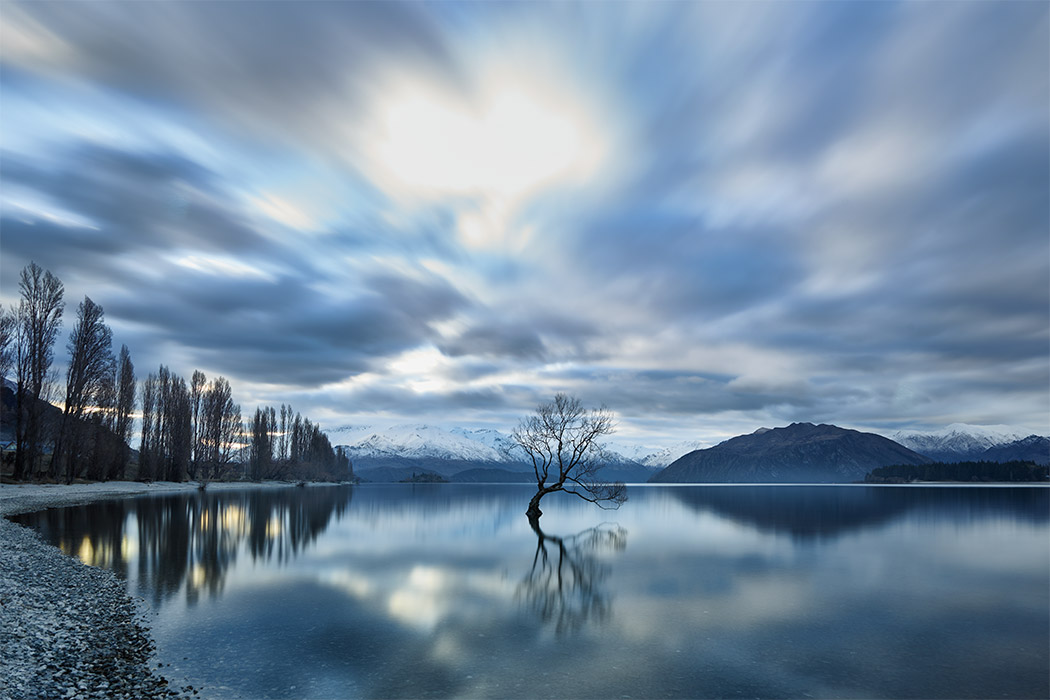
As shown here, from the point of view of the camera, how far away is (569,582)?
26172mm

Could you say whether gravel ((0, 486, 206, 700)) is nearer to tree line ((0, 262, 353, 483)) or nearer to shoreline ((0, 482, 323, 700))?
shoreline ((0, 482, 323, 700))

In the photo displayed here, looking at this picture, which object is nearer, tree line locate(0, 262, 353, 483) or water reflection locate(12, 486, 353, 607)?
water reflection locate(12, 486, 353, 607)

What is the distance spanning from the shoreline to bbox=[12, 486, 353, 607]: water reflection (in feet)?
5.20

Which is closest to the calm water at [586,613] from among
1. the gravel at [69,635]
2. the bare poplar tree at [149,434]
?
Answer: the gravel at [69,635]

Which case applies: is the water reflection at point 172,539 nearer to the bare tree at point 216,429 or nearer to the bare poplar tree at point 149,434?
the bare poplar tree at point 149,434

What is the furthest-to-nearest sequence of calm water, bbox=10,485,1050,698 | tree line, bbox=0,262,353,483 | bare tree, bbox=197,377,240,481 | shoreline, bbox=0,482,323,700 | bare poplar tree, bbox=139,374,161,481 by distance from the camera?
1. bare tree, bbox=197,377,240,481
2. bare poplar tree, bbox=139,374,161,481
3. tree line, bbox=0,262,353,483
4. calm water, bbox=10,485,1050,698
5. shoreline, bbox=0,482,323,700

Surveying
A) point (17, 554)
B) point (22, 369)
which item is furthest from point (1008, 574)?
point (22, 369)

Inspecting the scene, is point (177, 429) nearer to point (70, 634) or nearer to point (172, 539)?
point (172, 539)

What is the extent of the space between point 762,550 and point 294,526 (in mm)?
38016

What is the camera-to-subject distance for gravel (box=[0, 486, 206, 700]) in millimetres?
12484

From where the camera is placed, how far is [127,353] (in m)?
112

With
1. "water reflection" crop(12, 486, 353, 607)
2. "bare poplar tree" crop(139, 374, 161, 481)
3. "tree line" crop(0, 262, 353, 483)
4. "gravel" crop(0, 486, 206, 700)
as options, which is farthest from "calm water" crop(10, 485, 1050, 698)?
"bare poplar tree" crop(139, 374, 161, 481)

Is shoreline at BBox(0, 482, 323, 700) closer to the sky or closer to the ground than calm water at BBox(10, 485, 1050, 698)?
closer to the sky

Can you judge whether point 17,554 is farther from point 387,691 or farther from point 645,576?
point 645,576
